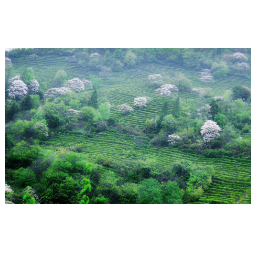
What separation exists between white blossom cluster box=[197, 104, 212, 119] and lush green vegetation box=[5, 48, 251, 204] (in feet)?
0.18

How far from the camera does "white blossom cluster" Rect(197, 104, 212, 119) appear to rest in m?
11.9

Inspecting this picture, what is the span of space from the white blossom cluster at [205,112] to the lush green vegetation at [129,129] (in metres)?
0.06

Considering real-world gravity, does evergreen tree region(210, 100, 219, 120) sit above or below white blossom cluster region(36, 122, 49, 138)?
above

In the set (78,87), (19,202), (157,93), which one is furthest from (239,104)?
(19,202)

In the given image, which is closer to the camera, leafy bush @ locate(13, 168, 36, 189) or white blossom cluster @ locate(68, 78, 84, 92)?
leafy bush @ locate(13, 168, 36, 189)

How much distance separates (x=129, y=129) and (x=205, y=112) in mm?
4009

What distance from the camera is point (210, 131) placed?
446 inches

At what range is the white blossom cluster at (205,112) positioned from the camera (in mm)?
11914

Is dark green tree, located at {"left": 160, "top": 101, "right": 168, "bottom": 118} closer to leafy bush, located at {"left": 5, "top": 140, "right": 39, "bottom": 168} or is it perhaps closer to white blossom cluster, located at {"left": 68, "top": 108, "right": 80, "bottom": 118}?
white blossom cluster, located at {"left": 68, "top": 108, "right": 80, "bottom": 118}

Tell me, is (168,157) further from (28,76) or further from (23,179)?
(28,76)

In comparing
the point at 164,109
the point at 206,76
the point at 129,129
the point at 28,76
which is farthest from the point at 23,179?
the point at 206,76

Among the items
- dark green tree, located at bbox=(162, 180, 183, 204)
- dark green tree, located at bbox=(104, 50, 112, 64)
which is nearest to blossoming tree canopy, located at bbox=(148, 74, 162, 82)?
dark green tree, located at bbox=(104, 50, 112, 64)

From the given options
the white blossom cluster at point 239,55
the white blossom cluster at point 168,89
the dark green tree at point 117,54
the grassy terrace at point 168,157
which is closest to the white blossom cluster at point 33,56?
the dark green tree at point 117,54

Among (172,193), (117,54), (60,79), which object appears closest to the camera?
(172,193)
